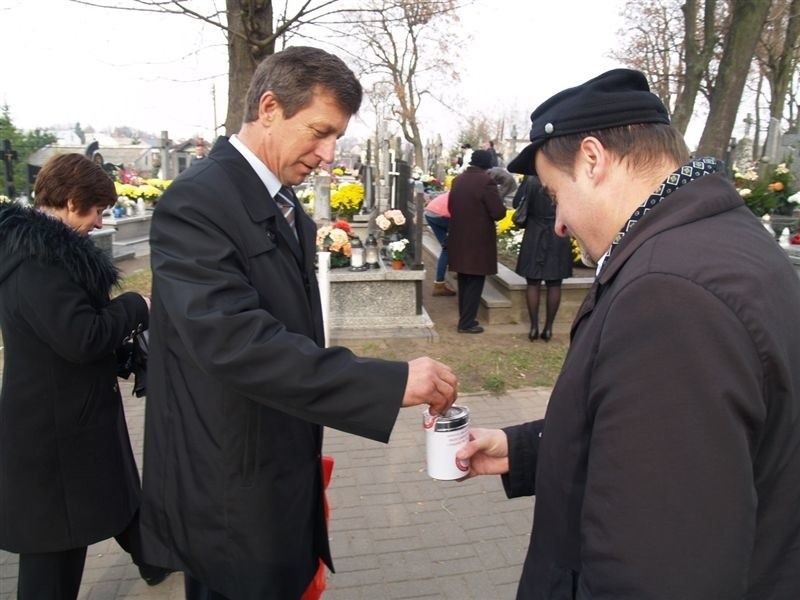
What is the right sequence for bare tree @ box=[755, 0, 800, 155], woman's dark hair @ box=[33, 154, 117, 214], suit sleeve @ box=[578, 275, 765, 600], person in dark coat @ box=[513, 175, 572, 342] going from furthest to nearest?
bare tree @ box=[755, 0, 800, 155]
person in dark coat @ box=[513, 175, 572, 342]
woman's dark hair @ box=[33, 154, 117, 214]
suit sleeve @ box=[578, 275, 765, 600]

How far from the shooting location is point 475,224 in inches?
294

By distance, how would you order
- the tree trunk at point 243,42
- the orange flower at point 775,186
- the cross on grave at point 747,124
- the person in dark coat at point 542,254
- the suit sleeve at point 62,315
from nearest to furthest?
the suit sleeve at point 62,315
the person in dark coat at point 542,254
the tree trunk at point 243,42
the orange flower at point 775,186
the cross on grave at point 747,124

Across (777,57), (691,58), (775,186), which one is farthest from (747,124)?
(775,186)

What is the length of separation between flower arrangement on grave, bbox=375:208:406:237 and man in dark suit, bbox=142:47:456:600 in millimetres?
6389

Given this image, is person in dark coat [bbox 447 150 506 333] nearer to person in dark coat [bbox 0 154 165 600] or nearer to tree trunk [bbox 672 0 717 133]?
person in dark coat [bbox 0 154 165 600]

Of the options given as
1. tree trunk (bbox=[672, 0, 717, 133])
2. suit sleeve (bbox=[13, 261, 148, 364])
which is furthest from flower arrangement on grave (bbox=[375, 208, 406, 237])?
tree trunk (bbox=[672, 0, 717, 133])

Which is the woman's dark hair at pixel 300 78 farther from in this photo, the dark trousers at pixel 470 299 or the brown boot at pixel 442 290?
the brown boot at pixel 442 290

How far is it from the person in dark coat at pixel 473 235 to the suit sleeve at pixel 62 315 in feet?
17.9

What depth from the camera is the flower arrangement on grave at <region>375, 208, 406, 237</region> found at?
327 inches

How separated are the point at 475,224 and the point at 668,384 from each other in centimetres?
662

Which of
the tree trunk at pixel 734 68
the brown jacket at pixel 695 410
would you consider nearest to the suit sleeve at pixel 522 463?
the brown jacket at pixel 695 410

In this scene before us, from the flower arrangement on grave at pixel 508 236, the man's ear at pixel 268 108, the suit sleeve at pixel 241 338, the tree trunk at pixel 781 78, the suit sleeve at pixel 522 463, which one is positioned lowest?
the flower arrangement on grave at pixel 508 236

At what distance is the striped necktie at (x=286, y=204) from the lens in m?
1.96

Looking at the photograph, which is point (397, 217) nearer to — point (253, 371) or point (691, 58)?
point (253, 371)
